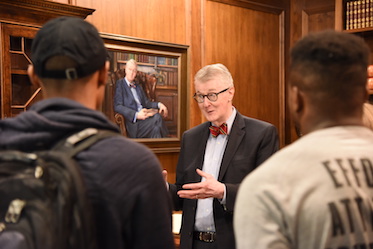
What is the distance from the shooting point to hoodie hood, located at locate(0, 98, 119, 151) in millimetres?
1138

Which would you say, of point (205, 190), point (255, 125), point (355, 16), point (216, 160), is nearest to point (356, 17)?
point (355, 16)

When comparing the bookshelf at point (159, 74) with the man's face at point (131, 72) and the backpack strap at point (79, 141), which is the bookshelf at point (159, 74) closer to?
A: the man's face at point (131, 72)

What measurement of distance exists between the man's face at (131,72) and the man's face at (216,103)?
1.77 m

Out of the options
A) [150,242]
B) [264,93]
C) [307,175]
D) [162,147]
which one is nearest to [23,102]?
[162,147]

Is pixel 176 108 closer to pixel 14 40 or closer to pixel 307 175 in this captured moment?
pixel 14 40

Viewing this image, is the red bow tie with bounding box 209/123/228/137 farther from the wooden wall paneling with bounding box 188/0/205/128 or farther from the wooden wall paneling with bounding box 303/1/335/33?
the wooden wall paneling with bounding box 303/1/335/33

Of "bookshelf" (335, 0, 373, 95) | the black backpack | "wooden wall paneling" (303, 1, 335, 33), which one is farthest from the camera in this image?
"wooden wall paneling" (303, 1, 335, 33)

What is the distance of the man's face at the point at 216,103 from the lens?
2781 millimetres

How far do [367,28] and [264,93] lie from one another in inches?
62.9

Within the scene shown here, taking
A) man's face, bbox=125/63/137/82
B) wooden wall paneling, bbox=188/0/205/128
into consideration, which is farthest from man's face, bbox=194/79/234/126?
wooden wall paneling, bbox=188/0/205/128

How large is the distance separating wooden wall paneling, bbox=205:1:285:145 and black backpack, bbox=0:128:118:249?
426 cm

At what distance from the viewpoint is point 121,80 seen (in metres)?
4.51

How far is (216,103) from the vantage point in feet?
9.17

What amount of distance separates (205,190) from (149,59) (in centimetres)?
261
